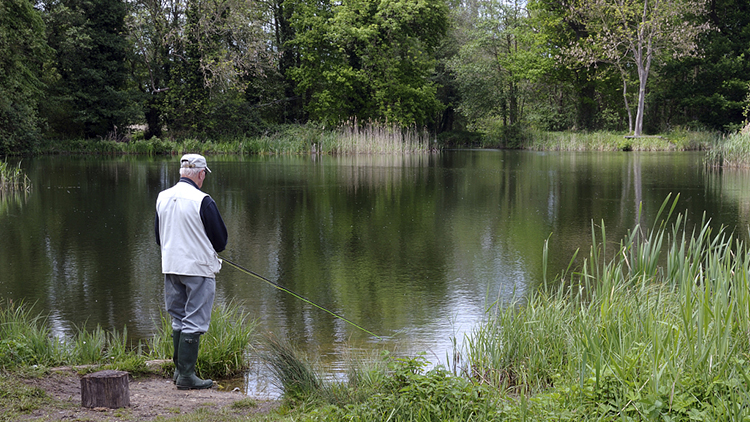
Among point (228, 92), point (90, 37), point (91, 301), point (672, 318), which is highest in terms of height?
point (90, 37)

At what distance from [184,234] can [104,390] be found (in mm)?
1094

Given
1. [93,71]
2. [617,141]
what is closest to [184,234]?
[93,71]

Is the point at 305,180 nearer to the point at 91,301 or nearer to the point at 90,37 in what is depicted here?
the point at 91,301

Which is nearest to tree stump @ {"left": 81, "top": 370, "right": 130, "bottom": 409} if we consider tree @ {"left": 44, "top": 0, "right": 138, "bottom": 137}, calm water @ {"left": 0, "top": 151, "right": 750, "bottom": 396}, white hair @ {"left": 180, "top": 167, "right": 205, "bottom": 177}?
white hair @ {"left": 180, "top": 167, "right": 205, "bottom": 177}

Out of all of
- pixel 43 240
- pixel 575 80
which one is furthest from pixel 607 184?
pixel 575 80

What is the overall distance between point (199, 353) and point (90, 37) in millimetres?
37140

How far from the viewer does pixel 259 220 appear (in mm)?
13289

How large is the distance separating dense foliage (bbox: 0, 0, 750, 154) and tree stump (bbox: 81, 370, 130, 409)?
29.0m

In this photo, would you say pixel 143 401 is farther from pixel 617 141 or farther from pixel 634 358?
pixel 617 141

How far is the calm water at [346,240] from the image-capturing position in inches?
272

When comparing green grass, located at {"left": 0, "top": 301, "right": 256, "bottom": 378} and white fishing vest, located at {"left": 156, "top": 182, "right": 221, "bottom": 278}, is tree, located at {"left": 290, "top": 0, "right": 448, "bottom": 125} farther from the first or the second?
white fishing vest, located at {"left": 156, "top": 182, "right": 221, "bottom": 278}

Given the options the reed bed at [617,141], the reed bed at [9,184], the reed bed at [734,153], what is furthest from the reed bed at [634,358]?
the reed bed at [617,141]

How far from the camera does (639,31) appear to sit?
132 ft

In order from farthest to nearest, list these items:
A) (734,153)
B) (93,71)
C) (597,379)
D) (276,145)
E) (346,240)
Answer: (93,71)
(276,145)
(734,153)
(346,240)
(597,379)
